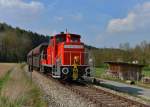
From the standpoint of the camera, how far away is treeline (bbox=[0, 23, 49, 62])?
140 m

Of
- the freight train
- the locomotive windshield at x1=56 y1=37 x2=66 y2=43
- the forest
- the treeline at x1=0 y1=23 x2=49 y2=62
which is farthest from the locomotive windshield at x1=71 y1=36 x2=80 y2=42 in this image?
the treeline at x1=0 y1=23 x2=49 y2=62

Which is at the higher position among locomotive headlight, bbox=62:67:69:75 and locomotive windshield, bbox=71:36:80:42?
locomotive windshield, bbox=71:36:80:42

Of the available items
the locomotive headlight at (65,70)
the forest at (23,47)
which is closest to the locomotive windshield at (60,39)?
the locomotive headlight at (65,70)

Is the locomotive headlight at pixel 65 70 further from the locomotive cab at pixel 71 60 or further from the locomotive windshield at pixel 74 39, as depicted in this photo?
the locomotive windshield at pixel 74 39

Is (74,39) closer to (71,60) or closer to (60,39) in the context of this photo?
(60,39)

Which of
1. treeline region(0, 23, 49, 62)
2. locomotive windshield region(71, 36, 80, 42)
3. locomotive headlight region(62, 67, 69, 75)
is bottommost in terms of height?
locomotive headlight region(62, 67, 69, 75)

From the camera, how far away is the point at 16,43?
15275 centimetres

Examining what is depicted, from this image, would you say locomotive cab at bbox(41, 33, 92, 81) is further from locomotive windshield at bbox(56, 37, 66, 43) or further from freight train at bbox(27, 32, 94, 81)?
locomotive windshield at bbox(56, 37, 66, 43)

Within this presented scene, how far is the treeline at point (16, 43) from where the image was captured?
460ft

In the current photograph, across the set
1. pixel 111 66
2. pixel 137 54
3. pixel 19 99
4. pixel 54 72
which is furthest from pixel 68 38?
pixel 137 54

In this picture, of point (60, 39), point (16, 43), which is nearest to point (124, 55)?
point (60, 39)

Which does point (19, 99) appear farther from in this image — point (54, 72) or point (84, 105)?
point (54, 72)

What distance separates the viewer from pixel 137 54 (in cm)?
8962

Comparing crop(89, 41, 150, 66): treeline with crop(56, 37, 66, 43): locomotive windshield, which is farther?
crop(89, 41, 150, 66): treeline
